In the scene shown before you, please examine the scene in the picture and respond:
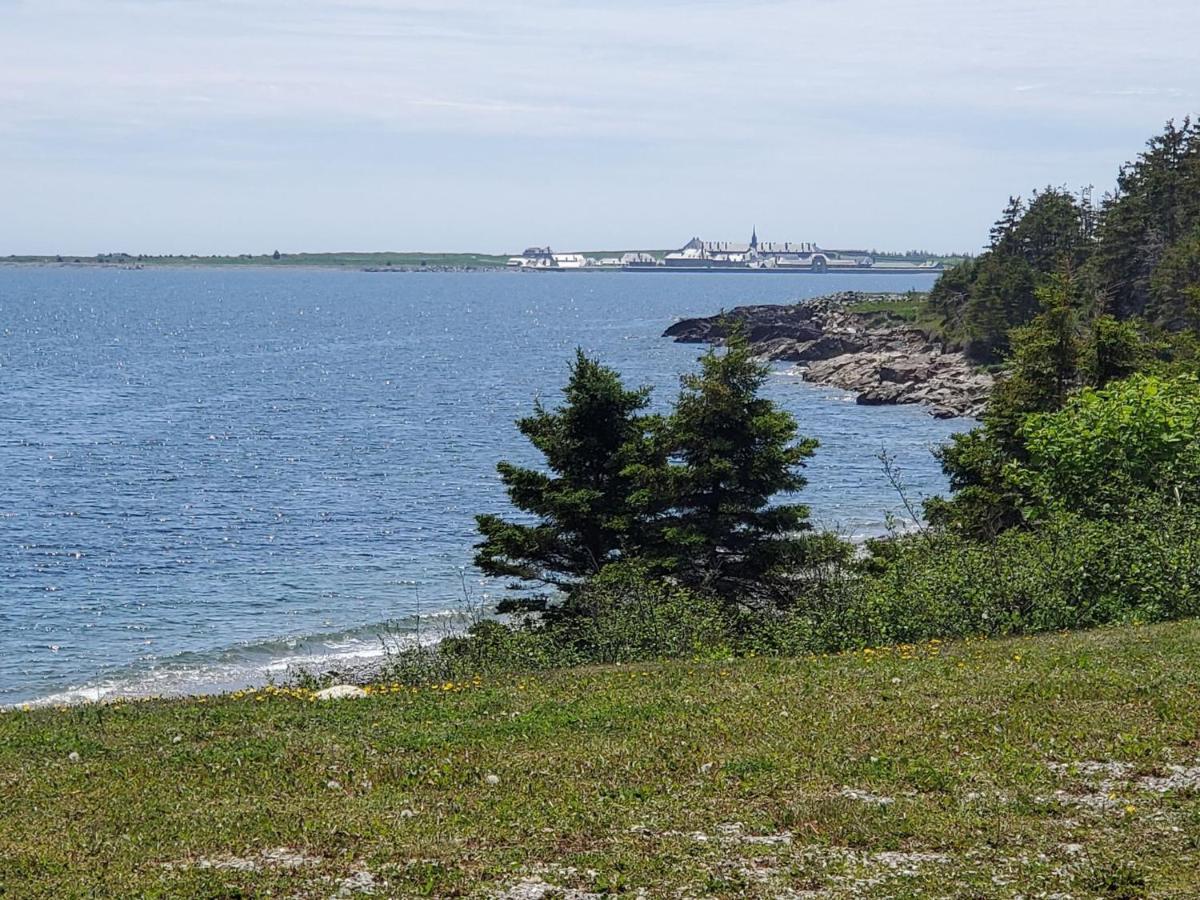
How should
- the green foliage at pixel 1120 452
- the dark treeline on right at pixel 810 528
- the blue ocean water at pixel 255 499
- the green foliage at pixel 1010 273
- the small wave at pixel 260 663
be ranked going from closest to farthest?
the dark treeline on right at pixel 810 528
the green foliage at pixel 1120 452
the small wave at pixel 260 663
the blue ocean water at pixel 255 499
the green foliage at pixel 1010 273

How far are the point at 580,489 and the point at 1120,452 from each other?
12.6 metres

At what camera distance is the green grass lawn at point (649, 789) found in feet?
35.1

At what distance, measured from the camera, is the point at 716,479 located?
104 feet

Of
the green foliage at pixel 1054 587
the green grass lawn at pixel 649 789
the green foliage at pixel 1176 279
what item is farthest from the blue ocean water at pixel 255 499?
the green grass lawn at pixel 649 789

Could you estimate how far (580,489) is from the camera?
31.5 m

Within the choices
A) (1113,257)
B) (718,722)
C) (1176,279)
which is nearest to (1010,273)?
(1113,257)

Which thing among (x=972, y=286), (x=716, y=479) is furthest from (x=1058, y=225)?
(x=716, y=479)

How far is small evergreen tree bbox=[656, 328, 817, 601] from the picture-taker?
31.7 metres

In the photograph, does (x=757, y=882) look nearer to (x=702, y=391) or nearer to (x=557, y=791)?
(x=557, y=791)

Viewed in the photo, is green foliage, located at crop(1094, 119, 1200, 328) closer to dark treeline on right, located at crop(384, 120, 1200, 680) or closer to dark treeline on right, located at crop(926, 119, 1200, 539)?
dark treeline on right, located at crop(926, 119, 1200, 539)

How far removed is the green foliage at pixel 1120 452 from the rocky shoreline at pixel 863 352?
5810 centimetres

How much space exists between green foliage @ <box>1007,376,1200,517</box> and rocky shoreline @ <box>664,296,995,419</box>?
5810 centimetres

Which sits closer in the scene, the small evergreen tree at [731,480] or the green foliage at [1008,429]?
the small evergreen tree at [731,480]

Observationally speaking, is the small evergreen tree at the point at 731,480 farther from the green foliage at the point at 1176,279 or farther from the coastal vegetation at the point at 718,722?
the green foliage at the point at 1176,279
